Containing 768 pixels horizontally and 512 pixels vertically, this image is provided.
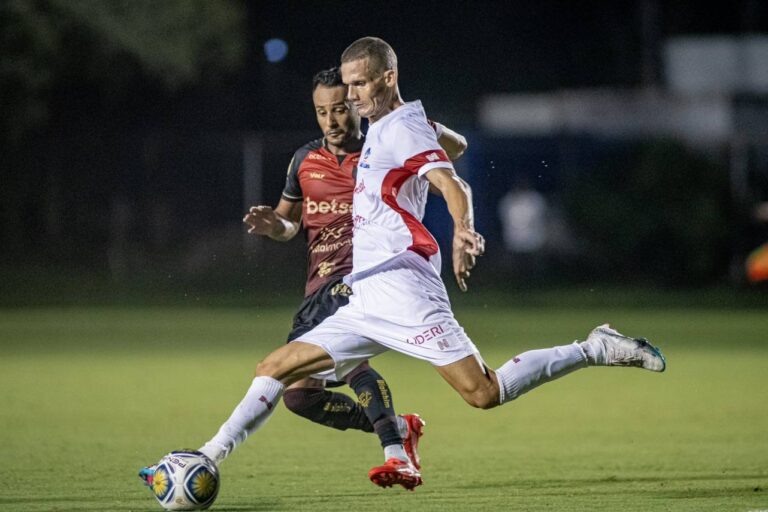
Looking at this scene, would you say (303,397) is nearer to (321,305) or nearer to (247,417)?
(321,305)

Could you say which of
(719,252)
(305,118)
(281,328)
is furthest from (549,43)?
(281,328)

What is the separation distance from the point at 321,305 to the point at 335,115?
1037 mm

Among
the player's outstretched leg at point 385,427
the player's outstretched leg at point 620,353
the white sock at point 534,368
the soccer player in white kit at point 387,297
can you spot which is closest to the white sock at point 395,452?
the player's outstretched leg at point 385,427

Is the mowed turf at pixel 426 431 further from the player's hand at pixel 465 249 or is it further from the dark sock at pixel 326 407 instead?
the player's hand at pixel 465 249

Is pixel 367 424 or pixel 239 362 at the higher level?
pixel 367 424

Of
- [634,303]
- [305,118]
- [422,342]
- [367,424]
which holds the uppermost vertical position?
[422,342]

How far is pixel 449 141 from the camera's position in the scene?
7.58 metres

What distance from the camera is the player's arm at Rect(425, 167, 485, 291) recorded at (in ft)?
20.7

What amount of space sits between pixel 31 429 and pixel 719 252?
696 inches

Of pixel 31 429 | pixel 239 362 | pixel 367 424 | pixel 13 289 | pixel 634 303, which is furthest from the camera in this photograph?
pixel 13 289

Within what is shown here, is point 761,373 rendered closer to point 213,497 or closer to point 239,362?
point 239,362

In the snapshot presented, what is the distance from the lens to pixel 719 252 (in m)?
25.6

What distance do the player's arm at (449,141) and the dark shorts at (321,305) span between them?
2.97ft

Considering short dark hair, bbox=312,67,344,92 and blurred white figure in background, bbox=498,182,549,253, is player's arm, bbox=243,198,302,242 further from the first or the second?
blurred white figure in background, bbox=498,182,549,253
